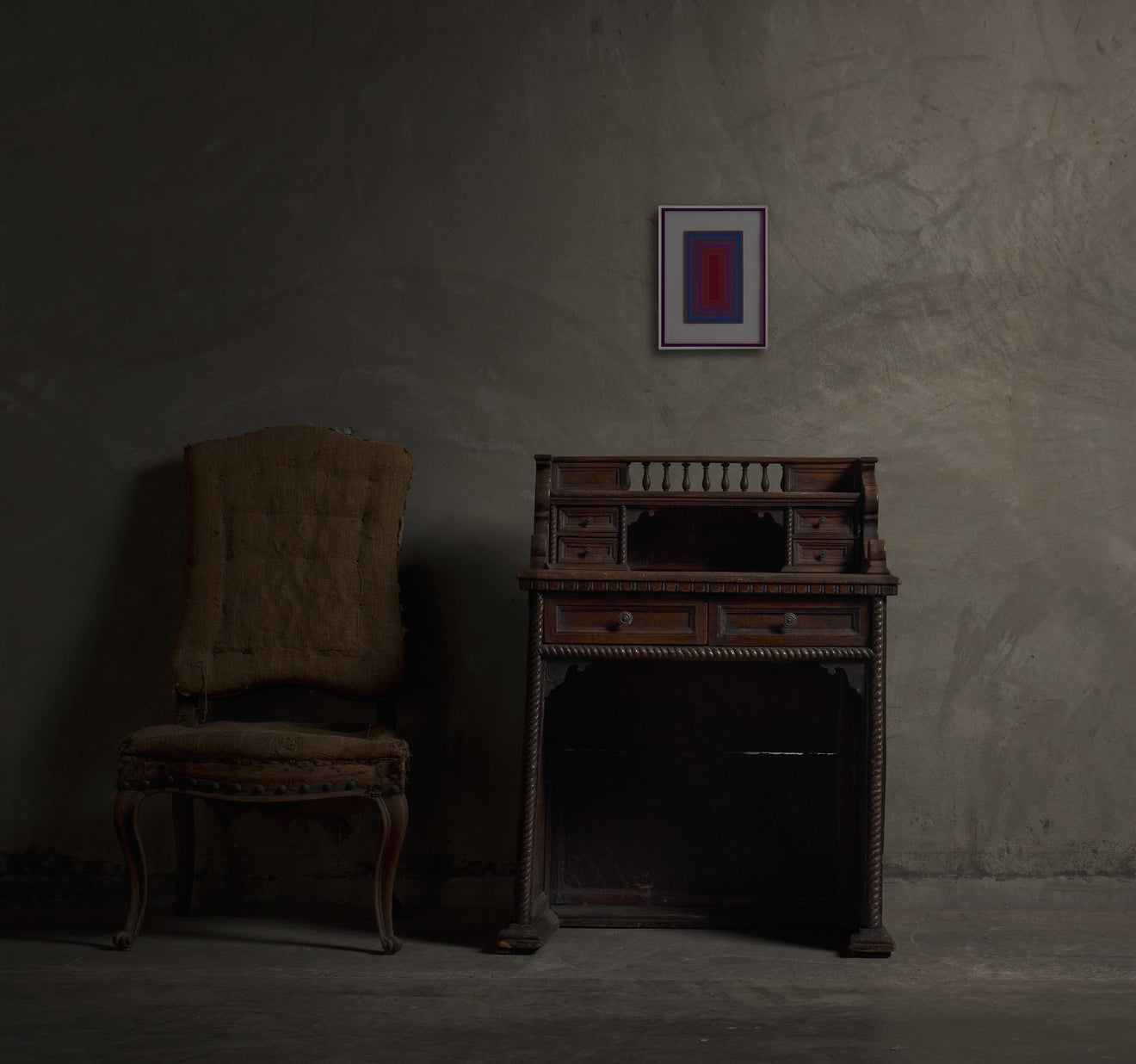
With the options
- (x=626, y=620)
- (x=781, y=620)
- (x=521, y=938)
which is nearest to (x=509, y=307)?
(x=626, y=620)

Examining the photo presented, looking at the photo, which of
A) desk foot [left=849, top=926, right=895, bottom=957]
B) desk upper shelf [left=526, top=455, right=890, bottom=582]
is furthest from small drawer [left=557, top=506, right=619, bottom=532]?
desk foot [left=849, top=926, right=895, bottom=957]

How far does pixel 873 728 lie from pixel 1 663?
2.69 metres

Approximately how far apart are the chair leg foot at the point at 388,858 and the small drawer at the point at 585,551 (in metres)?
0.77

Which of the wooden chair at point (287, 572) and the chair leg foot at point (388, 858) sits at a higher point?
the wooden chair at point (287, 572)

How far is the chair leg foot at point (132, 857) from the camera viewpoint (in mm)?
2760

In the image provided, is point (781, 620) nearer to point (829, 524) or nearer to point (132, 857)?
point (829, 524)

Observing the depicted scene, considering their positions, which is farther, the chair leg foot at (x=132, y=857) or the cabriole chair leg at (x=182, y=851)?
the cabriole chair leg at (x=182, y=851)

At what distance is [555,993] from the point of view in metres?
2.46

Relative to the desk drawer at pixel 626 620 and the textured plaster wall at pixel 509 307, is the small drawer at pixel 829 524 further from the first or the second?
the textured plaster wall at pixel 509 307

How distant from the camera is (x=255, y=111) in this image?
3.50 metres

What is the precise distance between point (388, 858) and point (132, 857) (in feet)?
2.24

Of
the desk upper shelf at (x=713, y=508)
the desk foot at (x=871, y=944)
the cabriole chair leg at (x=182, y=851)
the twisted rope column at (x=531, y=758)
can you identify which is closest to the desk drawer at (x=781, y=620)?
the desk upper shelf at (x=713, y=508)

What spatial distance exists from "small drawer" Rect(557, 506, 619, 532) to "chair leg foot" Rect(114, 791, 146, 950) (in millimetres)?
1310

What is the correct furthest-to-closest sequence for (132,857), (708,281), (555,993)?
1. (708,281)
2. (132,857)
3. (555,993)
